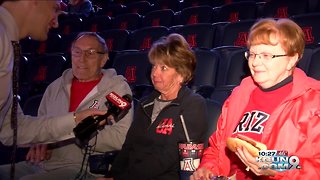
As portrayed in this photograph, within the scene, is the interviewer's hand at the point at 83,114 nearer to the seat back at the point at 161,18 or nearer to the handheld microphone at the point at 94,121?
the handheld microphone at the point at 94,121

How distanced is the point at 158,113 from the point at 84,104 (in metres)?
0.49

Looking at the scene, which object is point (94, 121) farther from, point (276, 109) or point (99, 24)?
point (99, 24)

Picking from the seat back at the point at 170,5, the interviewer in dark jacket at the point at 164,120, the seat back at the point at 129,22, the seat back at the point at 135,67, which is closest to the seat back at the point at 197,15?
the seat back at the point at 129,22

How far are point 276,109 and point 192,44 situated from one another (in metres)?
A: 2.38

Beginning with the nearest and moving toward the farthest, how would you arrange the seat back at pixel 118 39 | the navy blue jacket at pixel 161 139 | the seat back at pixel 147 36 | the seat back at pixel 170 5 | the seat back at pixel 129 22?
the navy blue jacket at pixel 161 139 → the seat back at pixel 147 36 → the seat back at pixel 118 39 → the seat back at pixel 129 22 → the seat back at pixel 170 5

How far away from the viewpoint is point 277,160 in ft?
4.72

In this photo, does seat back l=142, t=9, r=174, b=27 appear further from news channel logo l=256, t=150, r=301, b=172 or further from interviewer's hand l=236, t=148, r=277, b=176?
news channel logo l=256, t=150, r=301, b=172

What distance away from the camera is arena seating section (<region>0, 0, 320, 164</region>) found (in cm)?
Result: 292

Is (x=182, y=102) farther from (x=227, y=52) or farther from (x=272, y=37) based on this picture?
(x=227, y=52)

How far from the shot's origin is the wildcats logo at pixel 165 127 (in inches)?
87.4

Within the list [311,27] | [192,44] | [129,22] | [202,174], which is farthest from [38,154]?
[129,22]

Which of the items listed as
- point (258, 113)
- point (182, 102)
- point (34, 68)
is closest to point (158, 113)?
point (182, 102)

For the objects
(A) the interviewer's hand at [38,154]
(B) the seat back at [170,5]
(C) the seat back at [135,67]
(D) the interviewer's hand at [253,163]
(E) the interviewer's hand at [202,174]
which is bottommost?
(A) the interviewer's hand at [38,154]

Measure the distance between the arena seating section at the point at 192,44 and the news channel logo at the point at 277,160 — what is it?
0.89m
